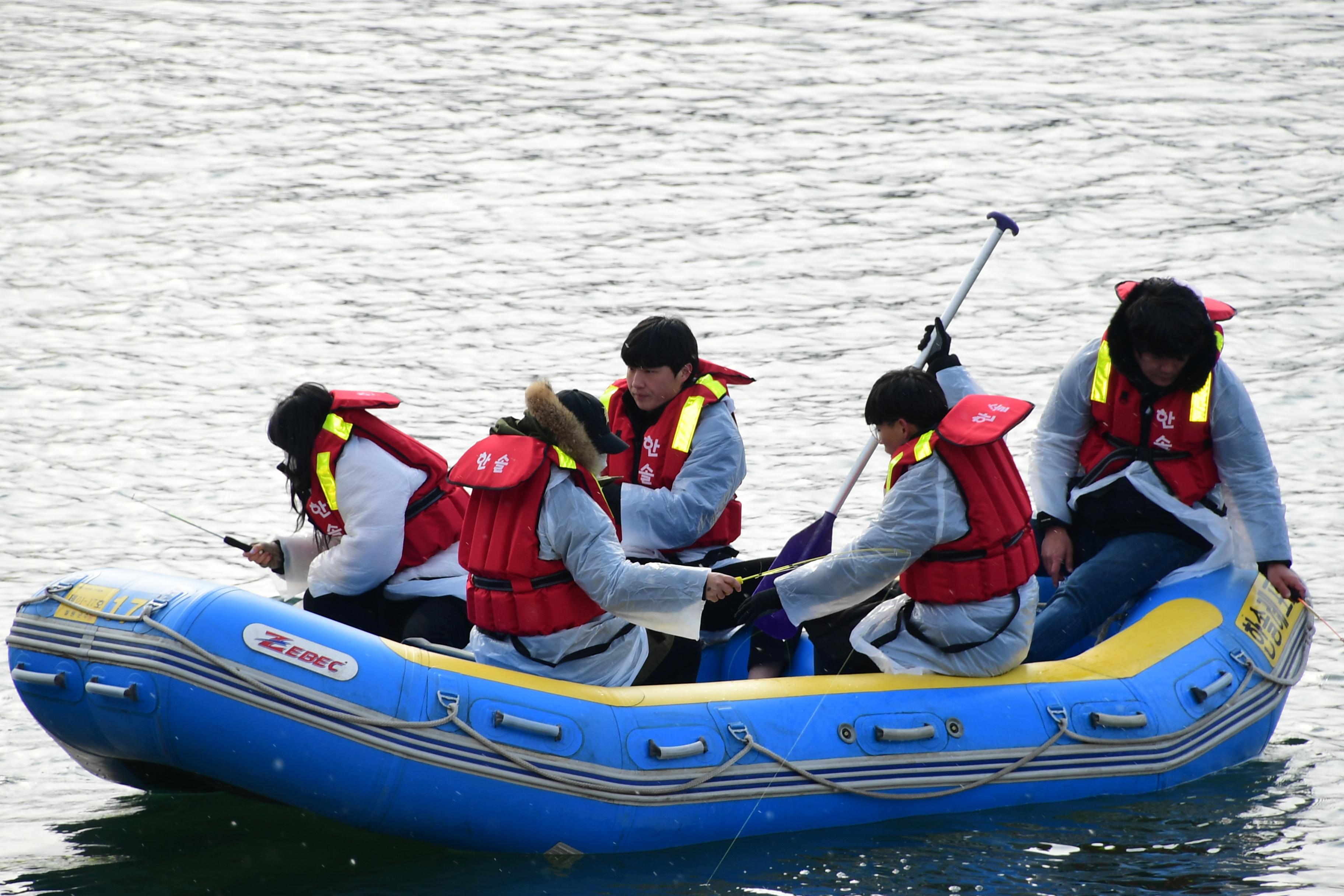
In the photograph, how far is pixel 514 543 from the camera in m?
4.09

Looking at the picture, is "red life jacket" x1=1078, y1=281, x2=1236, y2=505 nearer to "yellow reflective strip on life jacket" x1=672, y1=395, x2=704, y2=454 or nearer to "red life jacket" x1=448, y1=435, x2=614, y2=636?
"yellow reflective strip on life jacket" x1=672, y1=395, x2=704, y2=454

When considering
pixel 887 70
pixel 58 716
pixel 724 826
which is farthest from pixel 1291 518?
pixel 887 70

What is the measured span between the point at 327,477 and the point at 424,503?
301mm

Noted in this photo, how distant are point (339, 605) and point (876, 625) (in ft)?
5.10

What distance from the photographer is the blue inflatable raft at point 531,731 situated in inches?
156

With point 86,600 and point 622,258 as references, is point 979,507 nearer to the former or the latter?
point 86,600

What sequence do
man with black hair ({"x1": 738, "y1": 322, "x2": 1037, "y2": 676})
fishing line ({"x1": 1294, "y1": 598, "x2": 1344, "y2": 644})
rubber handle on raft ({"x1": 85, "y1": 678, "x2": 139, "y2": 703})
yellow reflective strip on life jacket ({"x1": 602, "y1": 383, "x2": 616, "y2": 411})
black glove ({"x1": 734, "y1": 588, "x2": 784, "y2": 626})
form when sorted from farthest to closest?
yellow reflective strip on life jacket ({"x1": 602, "y1": 383, "x2": 616, "y2": 411}) < fishing line ({"x1": 1294, "y1": 598, "x2": 1344, "y2": 644}) < black glove ({"x1": 734, "y1": 588, "x2": 784, "y2": 626}) < man with black hair ({"x1": 738, "y1": 322, "x2": 1037, "y2": 676}) < rubber handle on raft ({"x1": 85, "y1": 678, "x2": 139, "y2": 703})

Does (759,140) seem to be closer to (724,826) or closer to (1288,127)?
(1288,127)

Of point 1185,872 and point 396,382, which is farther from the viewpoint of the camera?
point 396,382

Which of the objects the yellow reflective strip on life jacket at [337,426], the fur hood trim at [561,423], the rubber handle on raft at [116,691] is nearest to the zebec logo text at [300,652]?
the rubber handle on raft at [116,691]

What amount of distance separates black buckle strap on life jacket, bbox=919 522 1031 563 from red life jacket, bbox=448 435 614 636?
90cm

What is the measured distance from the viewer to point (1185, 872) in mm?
4305

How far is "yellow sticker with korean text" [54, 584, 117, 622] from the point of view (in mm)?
4020

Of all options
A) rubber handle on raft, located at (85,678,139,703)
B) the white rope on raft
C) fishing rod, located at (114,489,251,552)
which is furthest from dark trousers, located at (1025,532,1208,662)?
fishing rod, located at (114,489,251,552)
